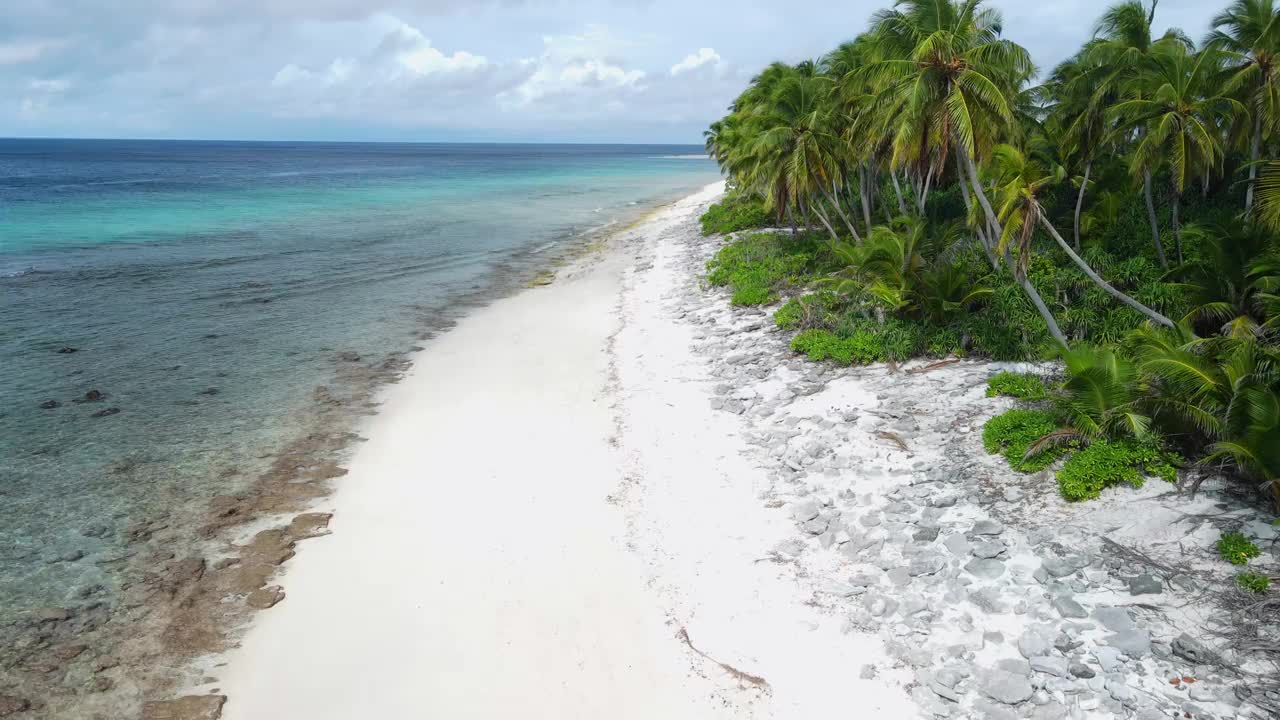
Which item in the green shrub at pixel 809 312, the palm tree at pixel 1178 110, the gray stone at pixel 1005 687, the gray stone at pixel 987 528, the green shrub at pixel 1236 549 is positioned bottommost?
the gray stone at pixel 1005 687

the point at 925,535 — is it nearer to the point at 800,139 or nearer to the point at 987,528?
the point at 987,528

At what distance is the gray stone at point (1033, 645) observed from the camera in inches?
313

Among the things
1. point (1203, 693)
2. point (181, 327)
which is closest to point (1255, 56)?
point (1203, 693)

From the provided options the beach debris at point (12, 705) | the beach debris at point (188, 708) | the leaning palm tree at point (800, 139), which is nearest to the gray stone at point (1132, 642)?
the beach debris at point (188, 708)

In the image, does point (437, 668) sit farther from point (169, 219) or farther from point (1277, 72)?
point (169, 219)

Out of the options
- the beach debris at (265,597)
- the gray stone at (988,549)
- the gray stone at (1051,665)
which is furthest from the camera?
the beach debris at (265,597)

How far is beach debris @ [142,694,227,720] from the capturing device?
8359mm

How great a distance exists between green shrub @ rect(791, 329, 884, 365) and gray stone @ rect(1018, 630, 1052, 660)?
28.4 ft

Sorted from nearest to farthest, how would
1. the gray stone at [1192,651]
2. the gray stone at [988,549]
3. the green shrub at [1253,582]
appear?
the gray stone at [1192,651]
the green shrub at [1253,582]
the gray stone at [988,549]

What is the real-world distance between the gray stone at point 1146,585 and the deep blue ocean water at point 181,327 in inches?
575

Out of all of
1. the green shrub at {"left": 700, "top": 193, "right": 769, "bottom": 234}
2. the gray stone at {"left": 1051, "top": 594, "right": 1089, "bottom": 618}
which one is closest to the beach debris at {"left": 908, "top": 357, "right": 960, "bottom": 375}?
the gray stone at {"left": 1051, "top": 594, "right": 1089, "bottom": 618}

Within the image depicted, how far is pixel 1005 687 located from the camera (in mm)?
7668

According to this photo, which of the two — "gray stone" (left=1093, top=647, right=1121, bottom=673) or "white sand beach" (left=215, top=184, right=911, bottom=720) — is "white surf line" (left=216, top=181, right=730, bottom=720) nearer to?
"white sand beach" (left=215, top=184, right=911, bottom=720)

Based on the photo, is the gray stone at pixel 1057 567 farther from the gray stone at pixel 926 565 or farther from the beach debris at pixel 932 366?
the beach debris at pixel 932 366
